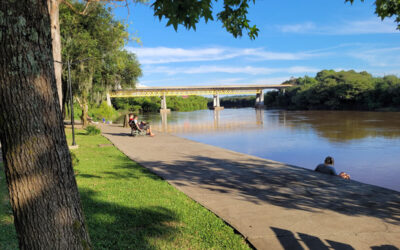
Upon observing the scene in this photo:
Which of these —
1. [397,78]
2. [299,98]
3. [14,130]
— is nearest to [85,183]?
[14,130]

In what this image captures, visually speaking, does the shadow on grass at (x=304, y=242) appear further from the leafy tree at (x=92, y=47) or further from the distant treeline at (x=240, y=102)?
the distant treeline at (x=240, y=102)

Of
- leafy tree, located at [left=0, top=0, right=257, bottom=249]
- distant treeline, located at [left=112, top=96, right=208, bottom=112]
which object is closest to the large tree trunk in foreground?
leafy tree, located at [left=0, top=0, right=257, bottom=249]

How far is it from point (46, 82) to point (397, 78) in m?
76.0

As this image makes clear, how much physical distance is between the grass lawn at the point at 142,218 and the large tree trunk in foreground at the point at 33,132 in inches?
68.3

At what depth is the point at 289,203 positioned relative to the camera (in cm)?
589

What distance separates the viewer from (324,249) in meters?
3.97

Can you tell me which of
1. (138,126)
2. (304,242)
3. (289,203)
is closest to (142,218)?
(304,242)

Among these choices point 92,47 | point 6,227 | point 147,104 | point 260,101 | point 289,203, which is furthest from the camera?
point 147,104

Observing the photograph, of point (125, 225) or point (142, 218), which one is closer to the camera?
point (125, 225)

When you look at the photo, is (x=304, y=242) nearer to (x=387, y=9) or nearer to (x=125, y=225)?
(x=125, y=225)

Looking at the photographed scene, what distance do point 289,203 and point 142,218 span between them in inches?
111

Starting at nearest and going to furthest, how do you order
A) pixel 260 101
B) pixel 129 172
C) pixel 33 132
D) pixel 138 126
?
pixel 33 132, pixel 129 172, pixel 138 126, pixel 260 101

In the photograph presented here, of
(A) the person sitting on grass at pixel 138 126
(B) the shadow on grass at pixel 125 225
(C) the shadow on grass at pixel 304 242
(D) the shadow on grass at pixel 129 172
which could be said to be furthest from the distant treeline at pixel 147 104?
(C) the shadow on grass at pixel 304 242

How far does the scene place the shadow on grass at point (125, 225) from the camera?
409 centimetres
